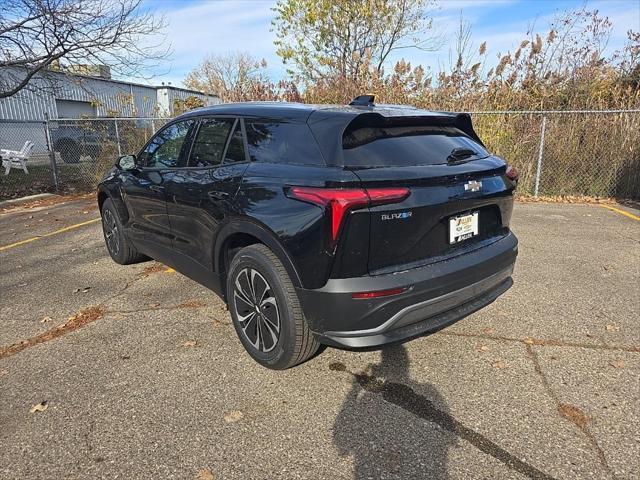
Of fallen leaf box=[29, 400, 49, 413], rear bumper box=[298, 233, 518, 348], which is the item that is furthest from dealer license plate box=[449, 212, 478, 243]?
fallen leaf box=[29, 400, 49, 413]

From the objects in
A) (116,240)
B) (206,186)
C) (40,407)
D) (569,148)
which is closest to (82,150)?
(116,240)

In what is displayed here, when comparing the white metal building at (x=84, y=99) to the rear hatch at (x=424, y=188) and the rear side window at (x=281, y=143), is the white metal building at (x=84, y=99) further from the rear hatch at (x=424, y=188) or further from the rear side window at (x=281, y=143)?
the rear hatch at (x=424, y=188)

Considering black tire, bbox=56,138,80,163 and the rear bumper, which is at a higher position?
black tire, bbox=56,138,80,163

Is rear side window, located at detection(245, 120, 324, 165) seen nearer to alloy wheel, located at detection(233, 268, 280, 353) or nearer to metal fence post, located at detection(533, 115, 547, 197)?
alloy wheel, located at detection(233, 268, 280, 353)

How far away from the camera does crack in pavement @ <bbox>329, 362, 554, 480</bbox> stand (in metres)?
2.14

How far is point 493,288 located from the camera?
10.2 ft

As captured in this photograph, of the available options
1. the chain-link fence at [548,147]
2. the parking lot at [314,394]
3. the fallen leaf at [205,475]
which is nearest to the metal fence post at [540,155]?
the chain-link fence at [548,147]

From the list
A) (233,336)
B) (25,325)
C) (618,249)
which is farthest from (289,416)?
(618,249)

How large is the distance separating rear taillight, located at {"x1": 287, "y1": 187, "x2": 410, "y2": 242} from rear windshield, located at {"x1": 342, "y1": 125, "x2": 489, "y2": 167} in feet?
0.81

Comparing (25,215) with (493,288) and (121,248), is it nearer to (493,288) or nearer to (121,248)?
(121,248)

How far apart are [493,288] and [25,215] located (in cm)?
913

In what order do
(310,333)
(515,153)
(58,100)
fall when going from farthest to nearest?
(58,100) → (515,153) → (310,333)

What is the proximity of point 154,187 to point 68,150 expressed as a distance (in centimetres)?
1062

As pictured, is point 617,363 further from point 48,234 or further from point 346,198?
point 48,234
